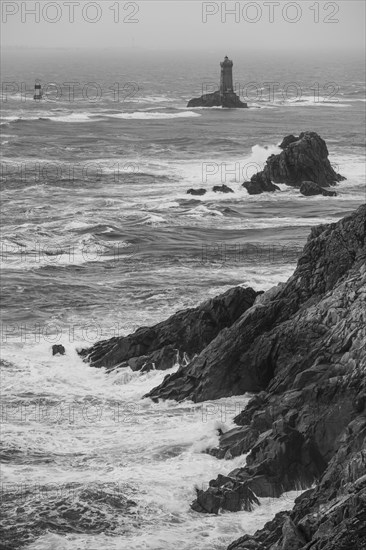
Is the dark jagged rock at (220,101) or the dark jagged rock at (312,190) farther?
the dark jagged rock at (220,101)

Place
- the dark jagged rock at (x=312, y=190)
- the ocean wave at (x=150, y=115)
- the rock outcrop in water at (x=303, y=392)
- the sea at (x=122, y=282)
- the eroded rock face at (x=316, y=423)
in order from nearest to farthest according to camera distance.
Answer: the eroded rock face at (x=316, y=423), the rock outcrop in water at (x=303, y=392), the sea at (x=122, y=282), the dark jagged rock at (x=312, y=190), the ocean wave at (x=150, y=115)

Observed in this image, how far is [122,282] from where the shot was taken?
5106 cm

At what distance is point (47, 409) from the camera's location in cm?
3688

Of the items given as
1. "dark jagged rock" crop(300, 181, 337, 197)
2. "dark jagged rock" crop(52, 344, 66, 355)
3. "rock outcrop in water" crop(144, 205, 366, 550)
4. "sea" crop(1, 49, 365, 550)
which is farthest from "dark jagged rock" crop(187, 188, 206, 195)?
"rock outcrop in water" crop(144, 205, 366, 550)

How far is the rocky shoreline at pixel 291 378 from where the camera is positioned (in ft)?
85.7

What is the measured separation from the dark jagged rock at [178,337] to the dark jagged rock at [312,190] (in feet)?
109

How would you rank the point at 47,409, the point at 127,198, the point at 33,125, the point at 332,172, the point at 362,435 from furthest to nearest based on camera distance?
the point at 33,125 < the point at 332,172 < the point at 127,198 < the point at 47,409 < the point at 362,435

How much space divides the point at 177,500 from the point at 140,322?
49.9 ft

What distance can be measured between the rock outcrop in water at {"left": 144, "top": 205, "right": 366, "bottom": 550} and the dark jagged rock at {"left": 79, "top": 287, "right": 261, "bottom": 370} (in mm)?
1290

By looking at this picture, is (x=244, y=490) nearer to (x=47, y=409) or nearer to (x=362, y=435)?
(x=362, y=435)

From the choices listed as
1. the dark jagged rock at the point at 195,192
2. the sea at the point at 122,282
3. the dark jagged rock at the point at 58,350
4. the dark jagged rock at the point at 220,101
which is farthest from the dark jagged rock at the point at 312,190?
the dark jagged rock at the point at 220,101

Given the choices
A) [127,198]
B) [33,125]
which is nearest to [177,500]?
[127,198]

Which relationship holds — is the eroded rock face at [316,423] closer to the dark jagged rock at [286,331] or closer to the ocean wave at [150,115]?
the dark jagged rock at [286,331]

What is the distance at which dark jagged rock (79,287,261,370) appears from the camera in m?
39.3
